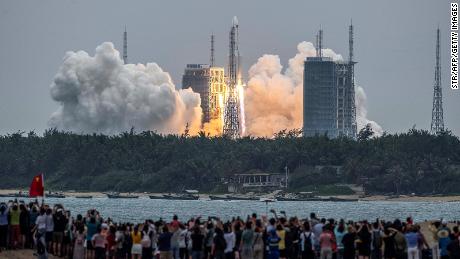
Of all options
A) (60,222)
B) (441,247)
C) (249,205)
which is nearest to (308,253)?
(441,247)

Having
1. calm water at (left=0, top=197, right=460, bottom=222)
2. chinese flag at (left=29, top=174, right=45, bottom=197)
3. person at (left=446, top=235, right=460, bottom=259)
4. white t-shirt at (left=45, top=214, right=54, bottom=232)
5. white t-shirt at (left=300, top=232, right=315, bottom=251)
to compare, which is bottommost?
person at (left=446, top=235, right=460, bottom=259)

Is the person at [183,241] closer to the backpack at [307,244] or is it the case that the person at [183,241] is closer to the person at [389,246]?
the backpack at [307,244]

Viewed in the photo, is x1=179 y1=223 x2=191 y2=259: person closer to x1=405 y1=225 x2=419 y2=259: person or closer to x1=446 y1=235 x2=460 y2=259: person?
x1=405 y1=225 x2=419 y2=259: person

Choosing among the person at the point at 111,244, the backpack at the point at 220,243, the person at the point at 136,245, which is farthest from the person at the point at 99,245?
the backpack at the point at 220,243

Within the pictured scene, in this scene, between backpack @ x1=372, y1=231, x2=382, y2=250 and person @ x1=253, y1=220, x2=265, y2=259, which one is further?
backpack @ x1=372, y1=231, x2=382, y2=250

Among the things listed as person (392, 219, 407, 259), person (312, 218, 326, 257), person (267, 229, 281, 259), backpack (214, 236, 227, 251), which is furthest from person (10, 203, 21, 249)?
person (392, 219, 407, 259)
